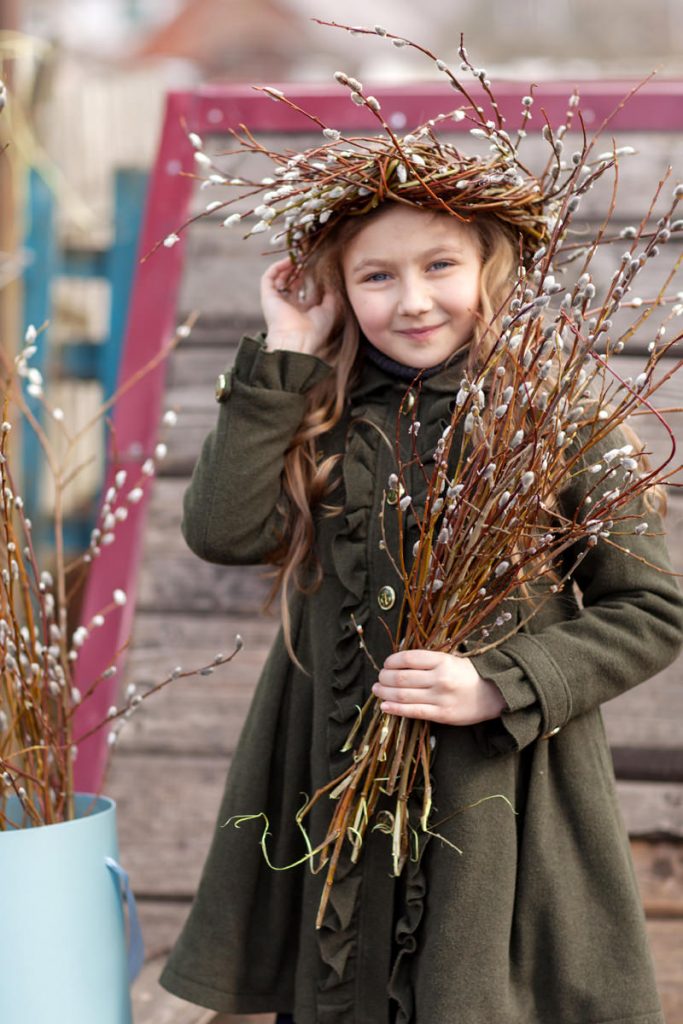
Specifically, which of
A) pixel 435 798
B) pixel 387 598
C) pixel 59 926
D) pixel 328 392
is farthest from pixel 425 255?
pixel 59 926

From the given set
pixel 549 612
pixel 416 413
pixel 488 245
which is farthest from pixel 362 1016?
pixel 488 245

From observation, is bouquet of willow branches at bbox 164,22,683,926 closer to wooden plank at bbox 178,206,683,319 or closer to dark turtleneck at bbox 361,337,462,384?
dark turtleneck at bbox 361,337,462,384

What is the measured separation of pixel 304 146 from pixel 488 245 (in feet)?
3.88

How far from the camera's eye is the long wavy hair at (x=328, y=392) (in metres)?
1.97

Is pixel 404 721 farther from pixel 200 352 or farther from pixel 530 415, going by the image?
pixel 200 352

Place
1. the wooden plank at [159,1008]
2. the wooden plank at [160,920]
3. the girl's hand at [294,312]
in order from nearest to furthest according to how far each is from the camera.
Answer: the girl's hand at [294,312]
the wooden plank at [159,1008]
the wooden plank at [160,920]

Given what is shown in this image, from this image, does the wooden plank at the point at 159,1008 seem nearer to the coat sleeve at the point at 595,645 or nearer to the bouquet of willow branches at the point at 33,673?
the bouquet of willow branches at the point at 33,673

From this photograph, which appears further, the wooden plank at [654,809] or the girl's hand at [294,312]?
the wooden plank at [654,809]

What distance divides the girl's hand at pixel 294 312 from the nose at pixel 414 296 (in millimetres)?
237

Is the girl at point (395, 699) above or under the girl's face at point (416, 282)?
under

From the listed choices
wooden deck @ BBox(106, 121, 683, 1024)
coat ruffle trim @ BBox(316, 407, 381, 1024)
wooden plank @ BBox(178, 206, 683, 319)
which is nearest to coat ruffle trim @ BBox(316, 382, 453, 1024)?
coat ruffle trim @ BBox(316, 407, 381, 1024)

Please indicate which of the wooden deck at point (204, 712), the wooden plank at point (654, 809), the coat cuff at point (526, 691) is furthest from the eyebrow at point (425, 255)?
the wooden plank at point (654, 809)

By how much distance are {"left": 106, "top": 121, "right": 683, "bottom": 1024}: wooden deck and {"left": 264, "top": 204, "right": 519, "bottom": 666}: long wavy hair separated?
2.55 feet

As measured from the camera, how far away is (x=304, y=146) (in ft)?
9.97
